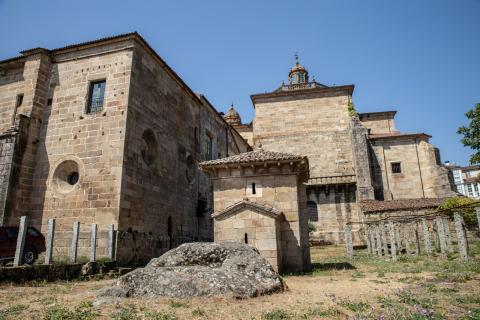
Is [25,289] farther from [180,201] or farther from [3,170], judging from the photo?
[180,201]

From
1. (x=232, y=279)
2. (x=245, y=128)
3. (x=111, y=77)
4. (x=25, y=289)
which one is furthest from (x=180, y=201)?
(x=245, y=128)

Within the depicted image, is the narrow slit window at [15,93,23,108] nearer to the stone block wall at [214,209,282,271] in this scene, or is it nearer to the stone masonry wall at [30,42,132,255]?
the stone masonry wall at [30,42,132,255]

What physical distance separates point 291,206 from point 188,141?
32.6ft

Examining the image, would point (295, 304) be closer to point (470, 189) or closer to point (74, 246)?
point (74, 246)

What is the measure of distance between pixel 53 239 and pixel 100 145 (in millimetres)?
4534

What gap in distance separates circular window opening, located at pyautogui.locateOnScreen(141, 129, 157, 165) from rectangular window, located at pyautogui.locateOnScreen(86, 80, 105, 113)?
2.33m

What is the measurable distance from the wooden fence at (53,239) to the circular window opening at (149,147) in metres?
4.23

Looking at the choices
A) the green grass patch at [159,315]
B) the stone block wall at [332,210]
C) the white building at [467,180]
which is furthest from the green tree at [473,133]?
the white building at [467,180]

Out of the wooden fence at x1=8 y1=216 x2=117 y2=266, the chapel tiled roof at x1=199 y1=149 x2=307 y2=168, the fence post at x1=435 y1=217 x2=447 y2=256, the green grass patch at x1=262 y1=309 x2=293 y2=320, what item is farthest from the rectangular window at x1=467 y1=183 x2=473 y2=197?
the green grass patch at x1=262 y1=309 x2=293 y2=320

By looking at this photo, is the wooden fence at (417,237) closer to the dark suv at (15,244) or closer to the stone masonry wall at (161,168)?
the stone masonry wall at (161,168)

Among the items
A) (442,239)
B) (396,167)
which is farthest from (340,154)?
(442,239)

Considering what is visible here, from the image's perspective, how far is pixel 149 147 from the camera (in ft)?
51.1

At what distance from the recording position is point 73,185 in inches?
534

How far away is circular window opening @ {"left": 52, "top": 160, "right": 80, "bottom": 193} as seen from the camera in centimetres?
1364
